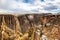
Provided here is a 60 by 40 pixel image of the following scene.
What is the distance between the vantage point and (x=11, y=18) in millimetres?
1410

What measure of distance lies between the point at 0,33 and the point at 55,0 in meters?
0.53

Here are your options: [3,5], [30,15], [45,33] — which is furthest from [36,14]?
[3,5]

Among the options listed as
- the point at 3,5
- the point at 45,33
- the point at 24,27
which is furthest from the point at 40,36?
the point at 3,5

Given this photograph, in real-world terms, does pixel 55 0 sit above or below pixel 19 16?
above

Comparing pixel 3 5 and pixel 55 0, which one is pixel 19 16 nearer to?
pixel 3 5

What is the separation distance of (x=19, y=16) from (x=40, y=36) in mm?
239

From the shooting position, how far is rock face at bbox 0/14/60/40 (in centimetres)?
141

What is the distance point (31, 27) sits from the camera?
1.43 metres

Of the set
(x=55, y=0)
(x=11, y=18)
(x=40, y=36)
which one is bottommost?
(x=40, y=36)

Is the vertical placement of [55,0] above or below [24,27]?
above

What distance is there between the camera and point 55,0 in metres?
1.46

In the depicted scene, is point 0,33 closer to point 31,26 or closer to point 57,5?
point 31,26

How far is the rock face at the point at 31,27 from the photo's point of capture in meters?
1.41

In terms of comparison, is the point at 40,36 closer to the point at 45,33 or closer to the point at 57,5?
the point at 45,33
